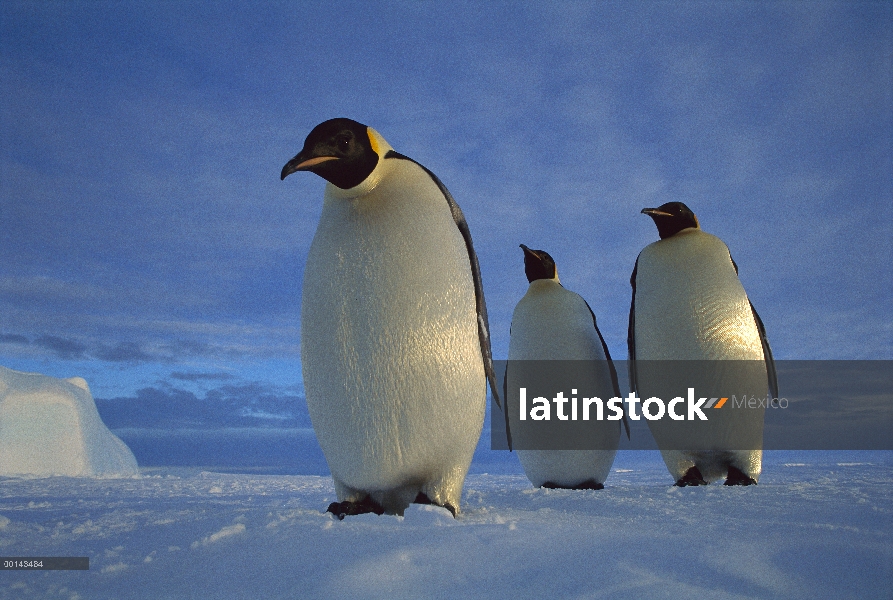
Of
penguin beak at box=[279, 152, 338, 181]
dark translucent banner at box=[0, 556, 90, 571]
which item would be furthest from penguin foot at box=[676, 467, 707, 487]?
dark translucent banner at box=[0, 556, 90, 571]

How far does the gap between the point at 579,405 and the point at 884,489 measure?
1.99m

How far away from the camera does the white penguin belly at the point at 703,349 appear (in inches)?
173

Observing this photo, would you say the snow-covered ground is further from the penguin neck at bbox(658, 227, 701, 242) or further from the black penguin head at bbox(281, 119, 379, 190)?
the penguin neck at bbox(658, 227, 701, 242)

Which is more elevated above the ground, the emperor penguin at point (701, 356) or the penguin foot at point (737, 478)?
the emperor penguin at point (701, 356)

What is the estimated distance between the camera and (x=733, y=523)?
8.29ft

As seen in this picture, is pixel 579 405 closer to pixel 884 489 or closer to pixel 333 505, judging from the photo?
pixel 884 489

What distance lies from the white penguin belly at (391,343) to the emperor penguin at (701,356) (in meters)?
2.28

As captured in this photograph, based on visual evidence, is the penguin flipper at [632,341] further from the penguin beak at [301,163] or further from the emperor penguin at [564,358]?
the penguin beak at [301,163]

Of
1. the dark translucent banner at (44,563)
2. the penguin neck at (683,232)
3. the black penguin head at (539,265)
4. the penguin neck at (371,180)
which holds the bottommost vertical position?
the dark translucent banner at (44,563)

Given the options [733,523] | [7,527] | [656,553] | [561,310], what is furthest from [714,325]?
[7,527]

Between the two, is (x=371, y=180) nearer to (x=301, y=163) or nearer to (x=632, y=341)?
(x=301, y=163)

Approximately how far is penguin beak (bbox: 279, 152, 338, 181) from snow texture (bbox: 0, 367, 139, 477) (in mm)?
8560

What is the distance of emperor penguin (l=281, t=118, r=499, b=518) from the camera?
8.36 feet

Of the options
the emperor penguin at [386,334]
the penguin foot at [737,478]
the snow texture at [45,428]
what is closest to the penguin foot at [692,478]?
the penguin foot at [737,478]
